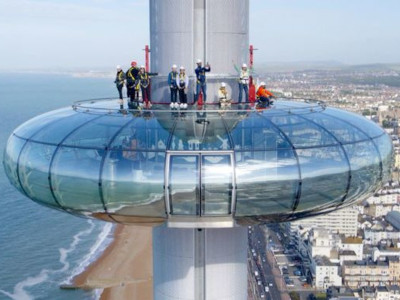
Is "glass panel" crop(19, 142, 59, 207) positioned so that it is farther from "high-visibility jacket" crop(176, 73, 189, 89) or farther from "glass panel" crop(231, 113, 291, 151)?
"glass panel" crop(231, 113, 291, 151)

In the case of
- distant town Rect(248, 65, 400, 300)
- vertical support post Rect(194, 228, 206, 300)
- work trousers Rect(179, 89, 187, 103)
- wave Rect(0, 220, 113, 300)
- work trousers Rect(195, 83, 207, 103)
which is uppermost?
work trousers Rect(195, 83, 207, 103)

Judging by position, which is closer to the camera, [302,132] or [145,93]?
[302,132]

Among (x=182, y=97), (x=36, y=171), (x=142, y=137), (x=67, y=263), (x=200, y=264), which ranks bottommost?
(x=67, y=263)

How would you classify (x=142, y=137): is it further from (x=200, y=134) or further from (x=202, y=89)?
(x=202, y=89)

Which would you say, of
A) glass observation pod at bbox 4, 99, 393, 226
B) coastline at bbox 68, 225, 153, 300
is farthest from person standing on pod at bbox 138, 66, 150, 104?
coastline at bbox 68, 225, 153, 300

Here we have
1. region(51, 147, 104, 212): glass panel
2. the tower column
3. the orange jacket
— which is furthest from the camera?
the orange jacket

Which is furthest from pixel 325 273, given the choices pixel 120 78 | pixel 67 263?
pixel 120 78

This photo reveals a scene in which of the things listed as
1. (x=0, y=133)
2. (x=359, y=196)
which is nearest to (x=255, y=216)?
(x=359, y=196)
